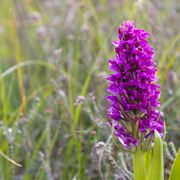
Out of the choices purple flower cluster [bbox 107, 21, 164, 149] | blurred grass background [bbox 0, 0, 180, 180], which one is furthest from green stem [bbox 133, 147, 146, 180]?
blurred grass background [bbox 0, 0, 180, 180]

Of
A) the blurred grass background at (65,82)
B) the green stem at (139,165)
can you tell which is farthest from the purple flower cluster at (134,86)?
the blurred grass background at (65,82)

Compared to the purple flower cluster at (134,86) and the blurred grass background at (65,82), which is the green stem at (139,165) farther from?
the blurred grass background at (65,82)

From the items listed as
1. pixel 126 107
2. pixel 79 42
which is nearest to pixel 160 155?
pixel 126 107

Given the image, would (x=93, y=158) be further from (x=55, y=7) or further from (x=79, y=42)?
(x=55, y=7)

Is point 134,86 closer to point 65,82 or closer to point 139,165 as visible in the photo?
point 139,165

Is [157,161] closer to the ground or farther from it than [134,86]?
closer to the ground

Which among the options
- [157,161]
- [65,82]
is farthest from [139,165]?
[65,82]
